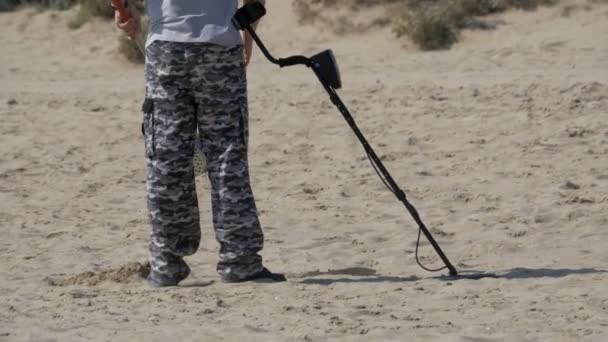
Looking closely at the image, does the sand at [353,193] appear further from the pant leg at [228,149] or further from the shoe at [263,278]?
the pant leg at [228,149]

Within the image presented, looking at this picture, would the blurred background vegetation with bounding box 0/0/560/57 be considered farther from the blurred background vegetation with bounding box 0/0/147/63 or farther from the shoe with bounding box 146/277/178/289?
the shoe with bounding box 146/277/178/289

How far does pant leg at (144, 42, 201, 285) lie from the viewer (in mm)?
6090

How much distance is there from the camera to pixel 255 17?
606 centimetres

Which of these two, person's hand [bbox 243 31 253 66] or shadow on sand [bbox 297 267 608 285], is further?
shadow on sand [bbox 297 267 608 285]

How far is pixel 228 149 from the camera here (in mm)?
6133

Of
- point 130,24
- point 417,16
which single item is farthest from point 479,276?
point 417,16

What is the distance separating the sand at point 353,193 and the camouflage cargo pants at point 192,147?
21 centimetres

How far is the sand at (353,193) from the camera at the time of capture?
19.0 feet

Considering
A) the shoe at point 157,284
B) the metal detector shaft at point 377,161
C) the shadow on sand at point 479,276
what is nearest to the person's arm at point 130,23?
the metal detector shaft at point 377,161

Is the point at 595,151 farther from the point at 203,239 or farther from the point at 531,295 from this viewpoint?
the point at 531,295

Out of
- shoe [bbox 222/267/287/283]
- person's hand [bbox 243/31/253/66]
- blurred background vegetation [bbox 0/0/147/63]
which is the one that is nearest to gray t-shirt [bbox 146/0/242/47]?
person's hand [bbox 243/31/253/66]

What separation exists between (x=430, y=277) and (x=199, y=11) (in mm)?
1577

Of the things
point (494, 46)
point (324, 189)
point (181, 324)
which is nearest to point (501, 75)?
point (494, 46)

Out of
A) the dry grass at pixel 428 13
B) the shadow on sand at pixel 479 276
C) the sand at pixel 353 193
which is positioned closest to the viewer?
the sand at pixel 353 193
